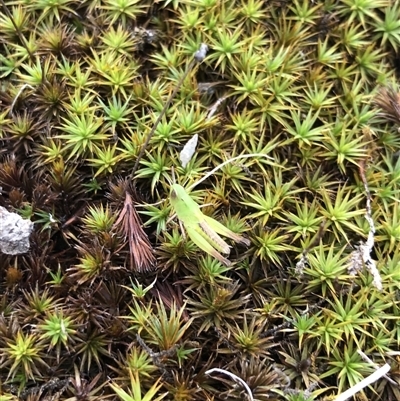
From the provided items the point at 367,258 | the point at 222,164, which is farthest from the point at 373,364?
the point at 222,164

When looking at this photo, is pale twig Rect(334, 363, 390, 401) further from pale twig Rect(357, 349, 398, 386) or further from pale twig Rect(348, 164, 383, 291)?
pale twig Rect(348, 164, 383, 291)

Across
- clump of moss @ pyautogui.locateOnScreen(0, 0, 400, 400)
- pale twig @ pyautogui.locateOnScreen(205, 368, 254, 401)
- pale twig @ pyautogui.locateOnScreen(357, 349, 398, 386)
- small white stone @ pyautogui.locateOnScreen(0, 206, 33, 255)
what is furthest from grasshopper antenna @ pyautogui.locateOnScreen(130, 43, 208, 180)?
pale twig @ pyautogui.locateOnScreen(357, 349, 398, 386)

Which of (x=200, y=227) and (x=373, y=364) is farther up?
(x=200, y=227)

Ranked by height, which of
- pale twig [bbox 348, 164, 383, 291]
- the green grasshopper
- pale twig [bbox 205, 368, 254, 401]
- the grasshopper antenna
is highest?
the grasshopper antenna

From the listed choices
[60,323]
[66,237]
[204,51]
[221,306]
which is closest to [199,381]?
[221,306]

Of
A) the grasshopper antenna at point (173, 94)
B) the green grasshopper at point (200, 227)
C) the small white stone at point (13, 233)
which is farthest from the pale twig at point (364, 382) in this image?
the small white stone at point (13, 233)

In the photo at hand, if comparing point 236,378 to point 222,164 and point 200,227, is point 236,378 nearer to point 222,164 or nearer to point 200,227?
point 200,227

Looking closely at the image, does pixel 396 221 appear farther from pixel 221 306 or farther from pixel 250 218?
pixel 221 306
